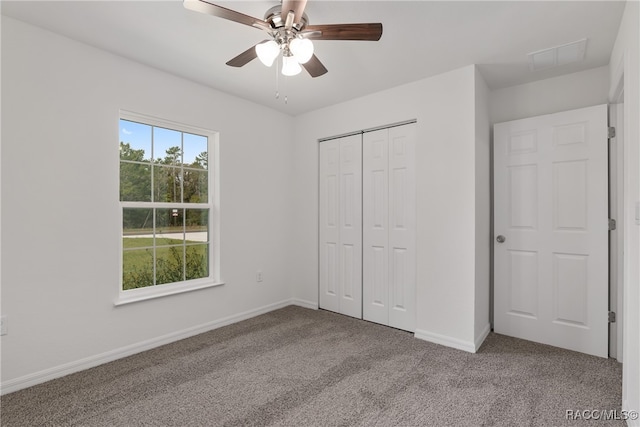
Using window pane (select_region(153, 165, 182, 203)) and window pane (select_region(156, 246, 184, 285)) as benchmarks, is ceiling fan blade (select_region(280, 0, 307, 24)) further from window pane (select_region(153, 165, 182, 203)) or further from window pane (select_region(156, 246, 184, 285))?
window pane (select_region(156, 246, 184, 285))

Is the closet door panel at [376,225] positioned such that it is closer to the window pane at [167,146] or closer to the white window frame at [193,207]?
the white window frame at [193,207]

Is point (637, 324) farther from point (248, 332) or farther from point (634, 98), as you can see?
point (248, 332)

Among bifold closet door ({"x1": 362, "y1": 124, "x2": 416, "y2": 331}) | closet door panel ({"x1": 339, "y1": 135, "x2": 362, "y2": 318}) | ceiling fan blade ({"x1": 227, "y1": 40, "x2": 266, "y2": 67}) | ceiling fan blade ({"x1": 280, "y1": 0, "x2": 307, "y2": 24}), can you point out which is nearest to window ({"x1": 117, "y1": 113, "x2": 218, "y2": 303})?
ceiling fan blade ({"x1": 227, "y1": 40, "x2": 266, "y2": 67})

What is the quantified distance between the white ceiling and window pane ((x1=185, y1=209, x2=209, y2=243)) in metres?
1.30

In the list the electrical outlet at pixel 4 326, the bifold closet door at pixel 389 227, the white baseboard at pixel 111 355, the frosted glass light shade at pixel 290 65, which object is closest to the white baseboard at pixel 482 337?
the bifold closet door at pixel 389 227

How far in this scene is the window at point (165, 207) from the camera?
2801 mm

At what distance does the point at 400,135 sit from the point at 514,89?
3.84ft

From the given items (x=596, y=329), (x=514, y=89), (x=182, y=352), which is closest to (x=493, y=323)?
(x=596, y=329)

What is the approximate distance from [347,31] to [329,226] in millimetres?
2447

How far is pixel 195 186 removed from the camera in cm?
330

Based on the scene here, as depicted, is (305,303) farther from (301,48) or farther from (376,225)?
(301,48)

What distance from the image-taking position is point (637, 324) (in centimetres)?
165

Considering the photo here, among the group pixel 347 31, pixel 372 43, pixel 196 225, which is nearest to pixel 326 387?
pixel 196 225

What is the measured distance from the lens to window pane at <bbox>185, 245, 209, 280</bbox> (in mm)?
3260
